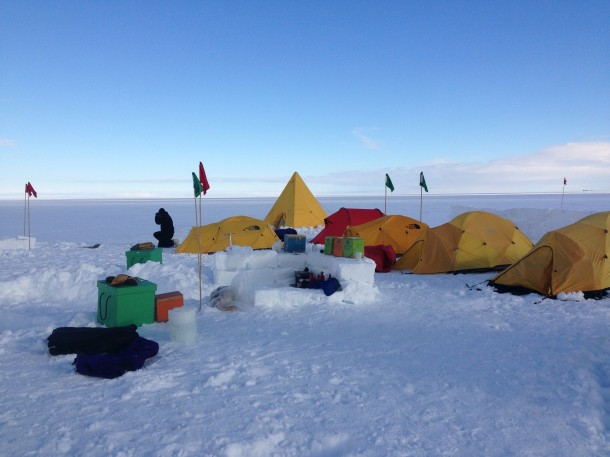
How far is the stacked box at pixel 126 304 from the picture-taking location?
563 cm

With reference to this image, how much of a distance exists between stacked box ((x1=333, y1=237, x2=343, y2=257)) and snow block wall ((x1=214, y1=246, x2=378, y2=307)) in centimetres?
11

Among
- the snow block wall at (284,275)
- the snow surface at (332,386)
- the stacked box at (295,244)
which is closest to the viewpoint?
the snow surface at (332,386)

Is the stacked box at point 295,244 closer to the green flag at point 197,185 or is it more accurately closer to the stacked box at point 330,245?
the stacked box at point 330,245

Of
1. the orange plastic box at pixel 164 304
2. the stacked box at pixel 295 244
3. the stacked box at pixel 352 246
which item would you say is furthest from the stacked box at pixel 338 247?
the orange plastic box at pixel 164 304

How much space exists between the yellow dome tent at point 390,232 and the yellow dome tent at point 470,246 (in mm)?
1897

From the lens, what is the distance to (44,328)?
5.58 m

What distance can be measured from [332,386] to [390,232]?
29.3 feet

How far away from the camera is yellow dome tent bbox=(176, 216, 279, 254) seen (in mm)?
12828

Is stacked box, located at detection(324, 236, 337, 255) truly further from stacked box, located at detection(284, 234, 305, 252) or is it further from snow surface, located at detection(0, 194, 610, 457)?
snow surface, located at detection(0, 194, 610, 457)

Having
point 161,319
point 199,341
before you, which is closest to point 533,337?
point 199,341

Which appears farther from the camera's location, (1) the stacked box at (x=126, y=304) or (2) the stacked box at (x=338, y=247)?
(2) the stacked box at (x=338, y=247)

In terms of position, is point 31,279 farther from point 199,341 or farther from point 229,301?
point 199,341

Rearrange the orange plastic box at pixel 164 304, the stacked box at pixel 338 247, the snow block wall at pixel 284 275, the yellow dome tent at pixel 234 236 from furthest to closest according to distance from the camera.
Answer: the yellow dome tent at pixel 234 236, the stacked box at pixel 338 247, the snow block wall at pixel 284 275, the orange plastic box at pixel 164 304

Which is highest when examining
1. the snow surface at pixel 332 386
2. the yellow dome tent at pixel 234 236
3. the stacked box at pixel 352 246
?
the stacked box at pixel 352 246
